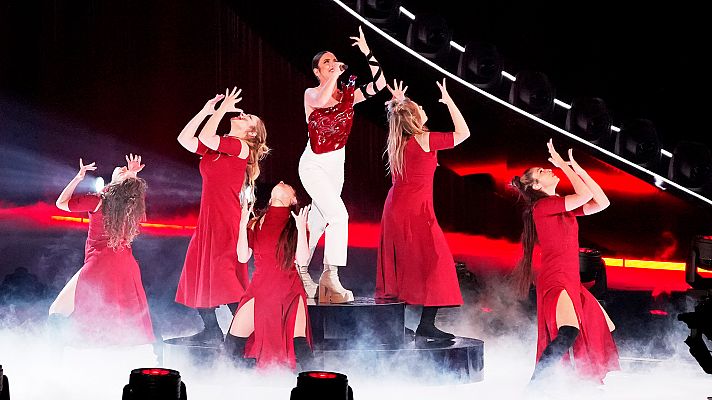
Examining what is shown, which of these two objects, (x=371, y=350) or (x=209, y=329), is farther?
(x=209, y=329)

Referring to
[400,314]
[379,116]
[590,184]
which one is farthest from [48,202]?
[590,184]

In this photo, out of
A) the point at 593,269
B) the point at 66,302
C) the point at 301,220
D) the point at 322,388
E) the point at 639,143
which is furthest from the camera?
the point at 639,143

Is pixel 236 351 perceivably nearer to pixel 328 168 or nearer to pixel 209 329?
pixel 209 329

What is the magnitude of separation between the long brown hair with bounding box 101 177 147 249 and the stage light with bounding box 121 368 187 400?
124 inches

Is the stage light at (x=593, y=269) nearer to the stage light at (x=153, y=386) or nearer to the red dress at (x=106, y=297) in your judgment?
the red dress at (x=106, y=297)

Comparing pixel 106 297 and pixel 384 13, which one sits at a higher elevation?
pixel 384 13

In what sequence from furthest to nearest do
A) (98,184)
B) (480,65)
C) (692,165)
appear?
(98,184), (480,65), (692,165)

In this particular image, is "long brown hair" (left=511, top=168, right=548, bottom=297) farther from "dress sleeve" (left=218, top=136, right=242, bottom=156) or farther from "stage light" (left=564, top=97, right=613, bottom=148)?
"dress sleeve" (left=218, top=136, right=242, bottom=156)

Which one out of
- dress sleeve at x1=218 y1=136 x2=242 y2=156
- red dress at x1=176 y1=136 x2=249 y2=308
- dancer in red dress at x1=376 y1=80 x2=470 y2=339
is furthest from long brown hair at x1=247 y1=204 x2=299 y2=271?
dancer in red dress at x1=376 y1=80 x2=470 y2=339

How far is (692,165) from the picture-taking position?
6477mm

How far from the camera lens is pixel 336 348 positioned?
17.8 feet

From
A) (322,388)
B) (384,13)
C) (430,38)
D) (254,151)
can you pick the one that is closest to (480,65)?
(430,38)

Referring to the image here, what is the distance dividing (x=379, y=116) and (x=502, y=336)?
1.87 meters

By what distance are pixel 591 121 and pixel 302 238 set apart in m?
2.37
